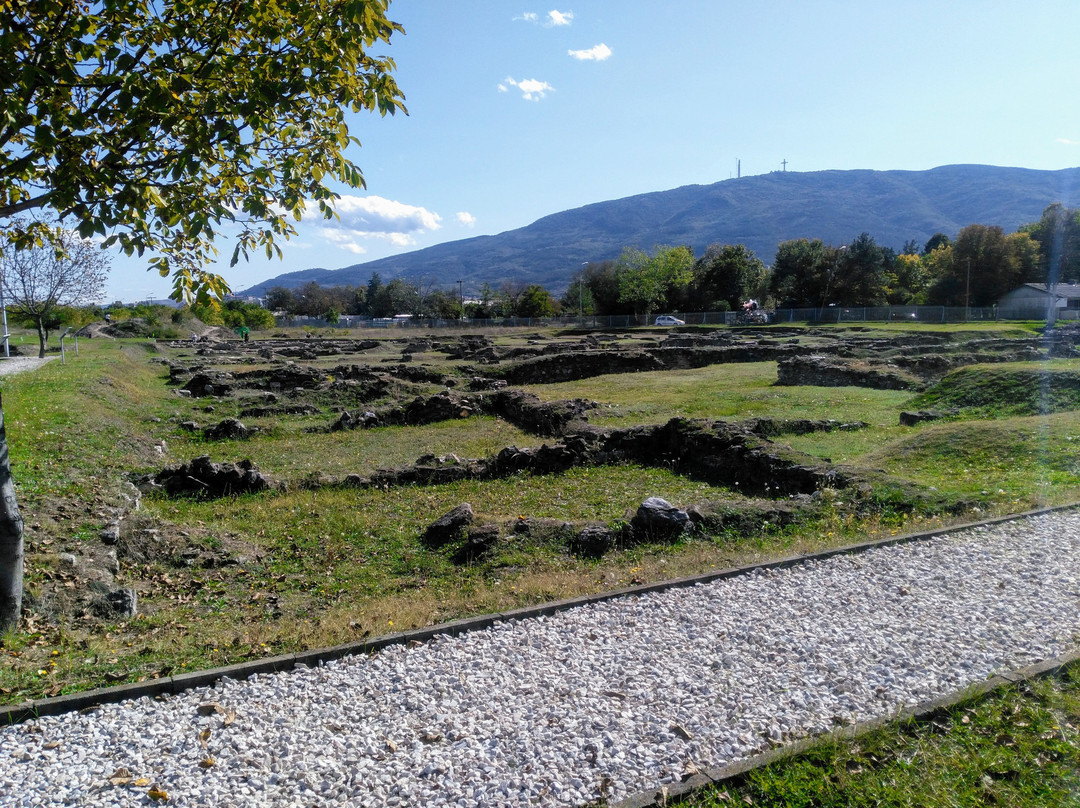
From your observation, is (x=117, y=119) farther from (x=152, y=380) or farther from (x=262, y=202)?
(x=152, y=380)

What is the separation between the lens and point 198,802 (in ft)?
12.8

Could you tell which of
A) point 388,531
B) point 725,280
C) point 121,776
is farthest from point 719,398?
point 725,280

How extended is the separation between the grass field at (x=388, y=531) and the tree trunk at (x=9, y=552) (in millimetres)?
231

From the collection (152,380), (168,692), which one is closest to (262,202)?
(168,692)

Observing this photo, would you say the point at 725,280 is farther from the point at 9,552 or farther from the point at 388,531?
the point at 9,552

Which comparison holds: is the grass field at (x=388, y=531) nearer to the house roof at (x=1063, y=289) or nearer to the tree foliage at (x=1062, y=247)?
the house roof at (x=1063, y=289)

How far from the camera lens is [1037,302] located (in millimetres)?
69938

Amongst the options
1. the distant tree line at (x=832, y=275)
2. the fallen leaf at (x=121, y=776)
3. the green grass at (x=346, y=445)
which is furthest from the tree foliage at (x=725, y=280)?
the fallen leaf at (x=121, y=776)

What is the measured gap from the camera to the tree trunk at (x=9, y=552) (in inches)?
223

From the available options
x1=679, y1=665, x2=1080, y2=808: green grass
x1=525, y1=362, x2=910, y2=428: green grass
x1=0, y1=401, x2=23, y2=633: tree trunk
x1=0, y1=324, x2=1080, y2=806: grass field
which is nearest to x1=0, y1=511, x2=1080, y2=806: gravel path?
x1=679, y1=665, x2=1080, y2=808: green grass

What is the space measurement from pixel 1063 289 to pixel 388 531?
291 ft

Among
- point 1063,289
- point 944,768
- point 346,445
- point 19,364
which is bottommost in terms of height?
point 346,445

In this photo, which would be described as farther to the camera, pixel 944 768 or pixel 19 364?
pixel 19 364

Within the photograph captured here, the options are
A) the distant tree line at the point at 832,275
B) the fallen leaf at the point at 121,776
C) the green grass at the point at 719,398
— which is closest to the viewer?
the fallen leaf at the point at 121,776
